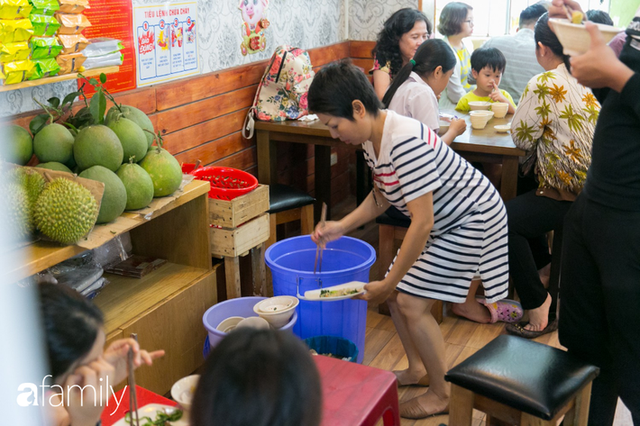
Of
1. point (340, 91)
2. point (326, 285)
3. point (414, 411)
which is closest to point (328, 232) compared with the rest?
point (326, 285)

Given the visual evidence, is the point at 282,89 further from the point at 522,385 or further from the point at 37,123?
the point at 522,385

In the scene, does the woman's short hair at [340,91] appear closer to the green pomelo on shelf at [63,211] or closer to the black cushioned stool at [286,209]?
the green pomelo on shelf at [63,211]

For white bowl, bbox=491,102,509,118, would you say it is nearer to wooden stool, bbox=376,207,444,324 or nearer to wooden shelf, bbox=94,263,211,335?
wooden stool, bbox=376,207,444,324

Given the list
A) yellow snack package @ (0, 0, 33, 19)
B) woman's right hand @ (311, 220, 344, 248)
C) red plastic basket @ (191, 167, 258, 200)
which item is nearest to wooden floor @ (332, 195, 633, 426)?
woman's right hand @ (311, 220, 344, 248)

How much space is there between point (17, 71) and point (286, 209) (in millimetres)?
1574

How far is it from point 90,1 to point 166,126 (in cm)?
68

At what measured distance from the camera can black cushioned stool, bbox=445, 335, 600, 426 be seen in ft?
5.39

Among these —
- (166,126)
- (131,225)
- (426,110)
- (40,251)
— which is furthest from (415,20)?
(40,251)

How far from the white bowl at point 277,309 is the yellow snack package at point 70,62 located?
1027 mm

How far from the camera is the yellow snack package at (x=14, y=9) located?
179cm

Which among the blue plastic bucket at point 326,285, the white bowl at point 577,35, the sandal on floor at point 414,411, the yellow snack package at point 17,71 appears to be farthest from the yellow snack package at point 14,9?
the sandal on floor at point 414,411

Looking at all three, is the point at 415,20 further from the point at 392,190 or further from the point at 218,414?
the point at 218,414

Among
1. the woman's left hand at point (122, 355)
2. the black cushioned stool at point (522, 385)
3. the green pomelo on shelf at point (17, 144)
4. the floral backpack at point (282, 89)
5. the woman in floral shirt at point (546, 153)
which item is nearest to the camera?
the woman's left hand at point (122, 355)

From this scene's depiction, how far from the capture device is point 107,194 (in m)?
2.00
